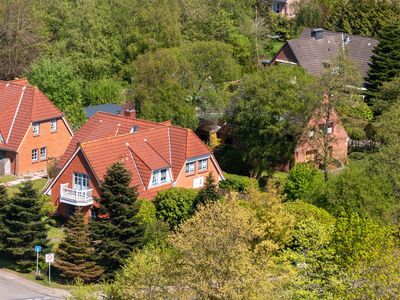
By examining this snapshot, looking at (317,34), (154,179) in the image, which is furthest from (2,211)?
(317,34)

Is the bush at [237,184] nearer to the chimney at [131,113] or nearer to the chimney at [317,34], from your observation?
the chimney at [131,113]

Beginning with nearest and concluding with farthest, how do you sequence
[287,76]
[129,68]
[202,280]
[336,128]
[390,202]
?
1. [202,280]
2. [390,202]
3. [287,76]
4. [336,128]
5. [129,68]

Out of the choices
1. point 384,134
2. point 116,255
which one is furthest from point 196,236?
point 384,134

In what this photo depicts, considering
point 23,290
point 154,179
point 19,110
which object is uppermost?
point 19,110

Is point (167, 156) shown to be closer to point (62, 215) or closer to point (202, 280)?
point (62, 215)

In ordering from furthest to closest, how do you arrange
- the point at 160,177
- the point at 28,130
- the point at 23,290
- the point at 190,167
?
the point at 28,130 < the point at 190,167 < the point at 160,177 < the point at 23,290

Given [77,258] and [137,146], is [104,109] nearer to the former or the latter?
[137,146]
